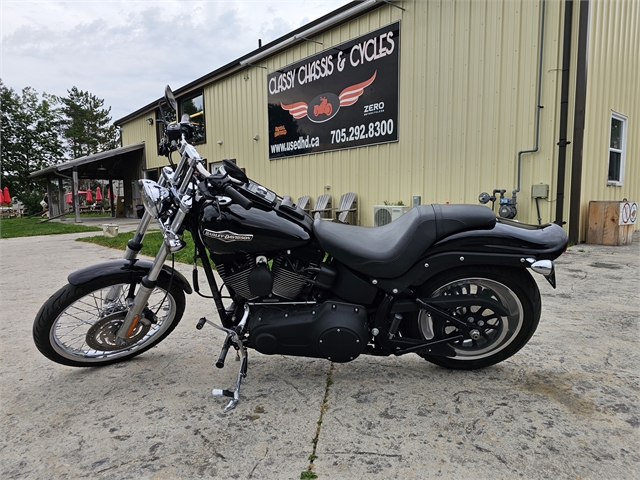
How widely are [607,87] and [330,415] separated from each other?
744 centimetres

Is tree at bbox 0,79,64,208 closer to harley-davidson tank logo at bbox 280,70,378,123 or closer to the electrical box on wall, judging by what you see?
harley-davidson tank logo at bbox 280,70,378,123

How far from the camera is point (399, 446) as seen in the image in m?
1.60

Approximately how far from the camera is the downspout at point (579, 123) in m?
5.63

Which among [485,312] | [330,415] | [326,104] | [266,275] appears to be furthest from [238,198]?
[326,104]

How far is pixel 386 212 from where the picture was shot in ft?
25.6

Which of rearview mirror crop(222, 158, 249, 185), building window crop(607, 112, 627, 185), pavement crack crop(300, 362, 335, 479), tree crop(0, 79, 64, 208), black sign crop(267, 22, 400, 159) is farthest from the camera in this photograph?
tree crop(0, 79, 64, 208)

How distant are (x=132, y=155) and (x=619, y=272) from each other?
719 inches

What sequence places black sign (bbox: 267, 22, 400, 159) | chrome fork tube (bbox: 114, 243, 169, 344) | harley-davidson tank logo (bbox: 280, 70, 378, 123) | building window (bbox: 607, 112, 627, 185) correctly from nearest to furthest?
1. chrome fork tube (bbox: 114, 243, 169, 344)
2. building window (bbox: 607, 112, 627, 185)
3. black sign (bbox: 267, 22, 400, 159)
4. harley-davidson tank logo (bbox: 280, 70, 378, 123)

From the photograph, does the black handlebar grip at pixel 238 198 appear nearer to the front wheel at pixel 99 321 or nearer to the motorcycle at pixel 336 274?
the motorcycle at pixel 336 274

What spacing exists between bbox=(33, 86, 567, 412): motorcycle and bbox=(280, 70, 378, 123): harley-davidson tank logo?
6828mm

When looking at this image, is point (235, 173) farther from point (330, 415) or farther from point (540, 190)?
point (540, 190)

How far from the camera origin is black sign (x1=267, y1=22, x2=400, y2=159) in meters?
7.89

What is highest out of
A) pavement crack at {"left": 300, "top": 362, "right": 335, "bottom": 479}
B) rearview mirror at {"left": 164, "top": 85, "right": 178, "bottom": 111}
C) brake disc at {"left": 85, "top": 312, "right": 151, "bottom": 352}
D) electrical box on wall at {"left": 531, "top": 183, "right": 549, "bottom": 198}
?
rearview mirror at {"left": 164, "top": 85, "right": 178, "bottom": 111}

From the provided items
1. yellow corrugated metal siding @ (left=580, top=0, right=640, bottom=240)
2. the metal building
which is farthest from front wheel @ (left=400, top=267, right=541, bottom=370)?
yellow corrugated metal siding @ (left=580, top=0, right=640, bottom=240)
